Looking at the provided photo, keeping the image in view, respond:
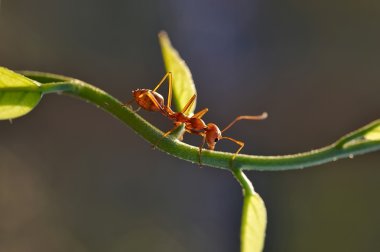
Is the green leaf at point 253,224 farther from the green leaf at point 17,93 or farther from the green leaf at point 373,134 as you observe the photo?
the green leaf at point 17,93

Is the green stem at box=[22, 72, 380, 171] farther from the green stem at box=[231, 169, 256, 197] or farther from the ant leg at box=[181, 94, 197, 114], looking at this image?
the ant leg at box=[181, 94, 197, 114]

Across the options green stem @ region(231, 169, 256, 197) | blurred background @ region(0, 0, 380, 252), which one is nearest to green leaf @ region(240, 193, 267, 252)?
green stem @ region(231, 169, 256, 197)

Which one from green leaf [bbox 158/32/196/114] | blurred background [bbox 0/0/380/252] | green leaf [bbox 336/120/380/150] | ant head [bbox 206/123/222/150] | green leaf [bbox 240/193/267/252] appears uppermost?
blurred background [bbox 0/0/380/252]

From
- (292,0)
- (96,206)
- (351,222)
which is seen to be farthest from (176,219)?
(292,0)

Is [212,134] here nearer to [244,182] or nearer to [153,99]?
[153,99]

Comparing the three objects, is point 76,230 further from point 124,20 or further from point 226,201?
point 124,20

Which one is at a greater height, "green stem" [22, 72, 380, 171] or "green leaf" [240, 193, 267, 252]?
"green stem" [22, 72, 380, 171]

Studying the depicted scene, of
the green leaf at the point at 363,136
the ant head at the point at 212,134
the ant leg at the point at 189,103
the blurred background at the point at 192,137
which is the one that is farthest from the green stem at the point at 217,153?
the blurred background at the point at 192,137
